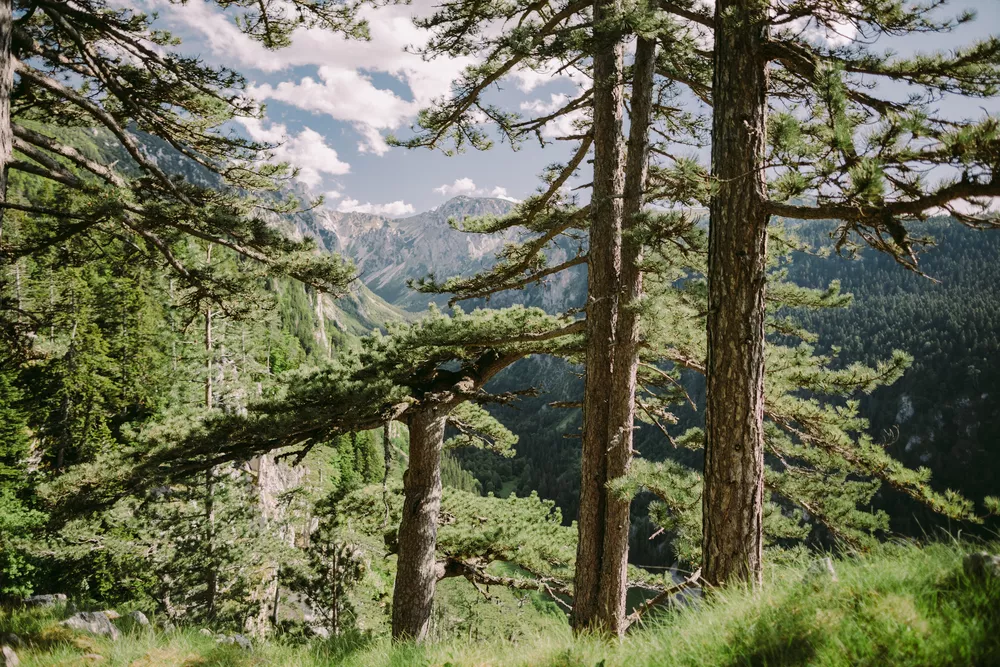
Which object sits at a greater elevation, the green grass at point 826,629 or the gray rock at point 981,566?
the gray rock at point 981,566

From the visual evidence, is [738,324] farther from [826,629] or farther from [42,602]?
[42,602]

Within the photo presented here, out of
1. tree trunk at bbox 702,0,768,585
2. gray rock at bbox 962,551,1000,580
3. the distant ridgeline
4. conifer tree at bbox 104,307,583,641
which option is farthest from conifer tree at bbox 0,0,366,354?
the distant ridgeline

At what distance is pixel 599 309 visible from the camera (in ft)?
17.9

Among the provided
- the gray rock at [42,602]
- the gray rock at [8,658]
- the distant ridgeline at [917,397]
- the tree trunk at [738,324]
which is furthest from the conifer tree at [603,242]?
the distant ridgeline at [917,397]

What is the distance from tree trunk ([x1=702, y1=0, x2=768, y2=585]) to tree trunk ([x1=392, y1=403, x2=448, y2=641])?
163 inches

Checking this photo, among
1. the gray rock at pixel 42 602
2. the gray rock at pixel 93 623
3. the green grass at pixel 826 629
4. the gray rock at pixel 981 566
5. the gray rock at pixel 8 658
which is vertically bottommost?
the gray rock at pixel 42 602

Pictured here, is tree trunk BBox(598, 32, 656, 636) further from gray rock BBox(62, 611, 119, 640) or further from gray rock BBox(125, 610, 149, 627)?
gray rock BBox(125, 610, 149, 627)

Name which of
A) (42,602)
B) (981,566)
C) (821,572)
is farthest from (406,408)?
(42,602)

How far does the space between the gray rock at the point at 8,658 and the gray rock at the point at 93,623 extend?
890 mm

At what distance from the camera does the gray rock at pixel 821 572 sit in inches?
96.5

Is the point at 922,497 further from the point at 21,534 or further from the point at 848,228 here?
the point at 21,534

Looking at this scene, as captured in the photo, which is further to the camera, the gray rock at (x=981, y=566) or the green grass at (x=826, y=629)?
the gray rock at (x=981, y=566)

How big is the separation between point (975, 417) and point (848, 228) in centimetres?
11933

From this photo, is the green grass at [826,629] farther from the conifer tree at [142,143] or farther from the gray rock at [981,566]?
the conifer tree at [142,143]
